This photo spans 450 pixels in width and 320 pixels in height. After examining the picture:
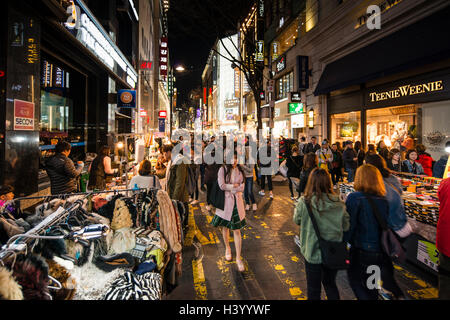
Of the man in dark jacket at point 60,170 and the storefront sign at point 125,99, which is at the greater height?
the storefront sign at point 125,99

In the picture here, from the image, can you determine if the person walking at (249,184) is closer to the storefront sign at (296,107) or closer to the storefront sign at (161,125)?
the storefront sign at (296,107)

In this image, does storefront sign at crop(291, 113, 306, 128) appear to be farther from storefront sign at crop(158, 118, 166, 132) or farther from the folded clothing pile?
the folded clothing pile

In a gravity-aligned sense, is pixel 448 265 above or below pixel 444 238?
below

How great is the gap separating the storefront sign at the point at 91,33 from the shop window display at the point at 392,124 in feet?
41.1

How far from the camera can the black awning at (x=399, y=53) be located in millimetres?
8188

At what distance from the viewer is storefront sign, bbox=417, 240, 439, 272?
3.81 meters

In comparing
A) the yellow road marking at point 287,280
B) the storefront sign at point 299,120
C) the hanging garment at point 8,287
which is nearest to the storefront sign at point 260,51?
the storefront sign at point 299,120

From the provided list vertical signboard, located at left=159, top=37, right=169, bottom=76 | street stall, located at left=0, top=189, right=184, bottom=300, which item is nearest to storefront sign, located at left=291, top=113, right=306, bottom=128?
street stall, located at left=0, top=189, right=184, bottom=300

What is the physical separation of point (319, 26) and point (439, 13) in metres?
8.50

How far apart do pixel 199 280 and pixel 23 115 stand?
4.61m

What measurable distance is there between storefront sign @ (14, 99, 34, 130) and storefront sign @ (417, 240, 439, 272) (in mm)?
7413
